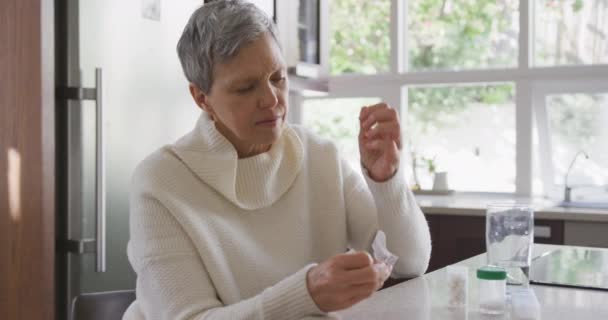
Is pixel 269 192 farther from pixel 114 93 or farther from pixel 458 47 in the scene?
pixel 458 47

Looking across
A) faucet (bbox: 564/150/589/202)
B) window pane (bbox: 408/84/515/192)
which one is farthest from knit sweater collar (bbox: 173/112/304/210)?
window pane (bbox: 408/84/515/192)

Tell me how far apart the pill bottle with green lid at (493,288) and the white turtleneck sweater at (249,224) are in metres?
0.28

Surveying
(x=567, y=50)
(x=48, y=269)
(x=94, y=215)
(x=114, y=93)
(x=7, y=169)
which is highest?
(x=567, y=50)

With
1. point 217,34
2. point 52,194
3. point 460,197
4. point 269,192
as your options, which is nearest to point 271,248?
point 269,192

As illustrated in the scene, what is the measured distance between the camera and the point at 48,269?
2041 millimetres

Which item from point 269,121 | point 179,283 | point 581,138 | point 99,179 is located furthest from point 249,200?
point 581,138

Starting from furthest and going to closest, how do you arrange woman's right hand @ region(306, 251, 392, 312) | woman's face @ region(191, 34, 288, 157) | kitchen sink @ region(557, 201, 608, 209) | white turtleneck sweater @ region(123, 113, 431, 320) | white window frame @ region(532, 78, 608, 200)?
white window frame @ region(532, 78, 608, 200)
kitchen sink @ region(557, 201, 608, 209)
woman's face @ region(191, 34, 288, 157)
white turtleneck sweater @ region(123, 113, 431, 320)
woman's right hand @ region(306, 251, 392, 312)

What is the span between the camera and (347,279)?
1.06m

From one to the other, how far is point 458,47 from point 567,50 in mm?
555

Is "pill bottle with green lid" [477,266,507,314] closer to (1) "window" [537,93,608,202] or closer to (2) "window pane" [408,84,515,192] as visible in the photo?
(1) "window" [537,93,608,202]

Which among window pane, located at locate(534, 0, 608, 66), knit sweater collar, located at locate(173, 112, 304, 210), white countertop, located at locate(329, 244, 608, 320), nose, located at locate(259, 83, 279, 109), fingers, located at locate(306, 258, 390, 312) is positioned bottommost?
white countertop, located at locate(329, 244, 608, 320)

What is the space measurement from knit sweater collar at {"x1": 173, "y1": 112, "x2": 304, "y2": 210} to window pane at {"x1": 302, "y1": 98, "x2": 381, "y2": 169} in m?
2.70

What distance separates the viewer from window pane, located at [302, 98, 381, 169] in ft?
13.9

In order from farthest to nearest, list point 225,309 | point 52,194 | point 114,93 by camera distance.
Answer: point 114,93 < point 52,194 < point 225,309
